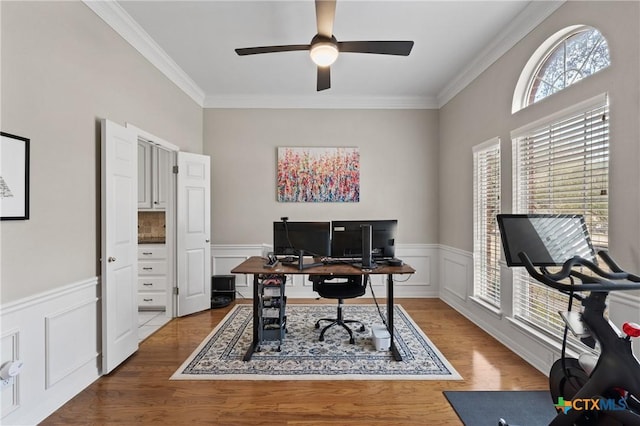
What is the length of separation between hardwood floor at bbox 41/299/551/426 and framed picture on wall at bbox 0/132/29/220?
139 centimetres

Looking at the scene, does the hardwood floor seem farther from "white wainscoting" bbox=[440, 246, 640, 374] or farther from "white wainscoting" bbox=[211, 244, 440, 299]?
"white wainscoting" bbox=[211, 244, 440, 299]

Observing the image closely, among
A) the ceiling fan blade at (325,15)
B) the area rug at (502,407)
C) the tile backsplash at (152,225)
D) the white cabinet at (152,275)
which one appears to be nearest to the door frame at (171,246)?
the white cabinet at (152,275)

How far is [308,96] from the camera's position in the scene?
14.8ft

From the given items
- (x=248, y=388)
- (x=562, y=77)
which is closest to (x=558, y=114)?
(x=562, y=77)

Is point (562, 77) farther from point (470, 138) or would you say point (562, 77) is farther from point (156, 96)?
point (156, 96)

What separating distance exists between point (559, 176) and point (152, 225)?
4.74 meters

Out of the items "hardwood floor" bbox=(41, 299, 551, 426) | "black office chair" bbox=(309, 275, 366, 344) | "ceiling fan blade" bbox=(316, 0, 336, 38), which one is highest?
"ceiling fan blade" bbox=(316, 0, 336, 38)

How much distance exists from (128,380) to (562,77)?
429cm

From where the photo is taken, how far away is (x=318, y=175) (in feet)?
15.1

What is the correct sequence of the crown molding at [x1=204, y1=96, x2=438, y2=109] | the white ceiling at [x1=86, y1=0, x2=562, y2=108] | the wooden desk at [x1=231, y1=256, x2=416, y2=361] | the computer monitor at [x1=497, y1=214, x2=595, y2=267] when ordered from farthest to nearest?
the crown molding at [x1=204, y1=96, x2=438, y2=109] < the wooden desk at [x1=231, y1=256, x2=416, y2=361] < the white ceiling at [x1=86, y1=0, x2=562, y2=108] < the computer monitor at [x1=497, y1=214, x2=595, y2=267]

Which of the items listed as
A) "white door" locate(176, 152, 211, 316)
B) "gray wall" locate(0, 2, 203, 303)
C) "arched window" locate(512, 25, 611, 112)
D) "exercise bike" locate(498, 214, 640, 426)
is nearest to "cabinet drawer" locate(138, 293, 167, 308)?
"white door" locate(176, 152, 211, 316)

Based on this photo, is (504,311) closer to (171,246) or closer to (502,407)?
(502,407)

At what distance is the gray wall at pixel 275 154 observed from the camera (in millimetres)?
4617

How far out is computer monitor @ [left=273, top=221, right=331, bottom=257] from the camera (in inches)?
115
